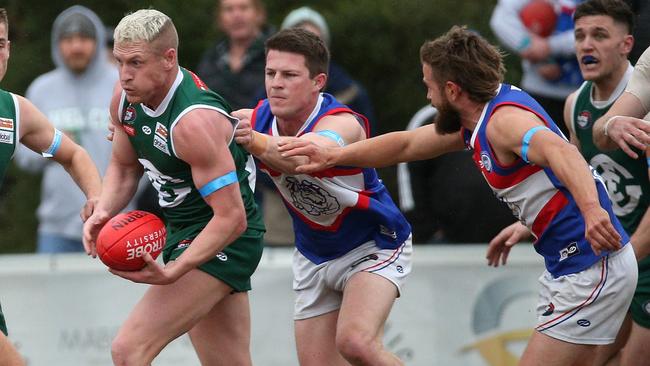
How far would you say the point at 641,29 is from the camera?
→ 758cm

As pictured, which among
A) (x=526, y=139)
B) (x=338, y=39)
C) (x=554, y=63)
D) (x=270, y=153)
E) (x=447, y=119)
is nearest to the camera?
(x=526, y=139)

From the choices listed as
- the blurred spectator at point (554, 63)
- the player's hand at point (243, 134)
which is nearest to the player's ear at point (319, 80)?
the player's hand at point (243, 134)

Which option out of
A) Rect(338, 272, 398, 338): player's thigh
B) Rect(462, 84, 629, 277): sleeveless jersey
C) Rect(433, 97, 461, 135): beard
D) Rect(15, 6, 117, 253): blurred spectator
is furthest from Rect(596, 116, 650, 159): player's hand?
Rect(15, 6, 117, 253): blurred spectator

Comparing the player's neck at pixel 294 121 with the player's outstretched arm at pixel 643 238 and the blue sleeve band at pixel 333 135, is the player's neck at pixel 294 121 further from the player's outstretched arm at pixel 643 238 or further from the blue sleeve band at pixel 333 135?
the player's outstretched arm at pixel 643 238

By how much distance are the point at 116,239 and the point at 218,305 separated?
947 millimetres

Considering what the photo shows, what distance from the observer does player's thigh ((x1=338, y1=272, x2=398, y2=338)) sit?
21.1 feet

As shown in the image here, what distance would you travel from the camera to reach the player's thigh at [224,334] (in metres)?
6.58

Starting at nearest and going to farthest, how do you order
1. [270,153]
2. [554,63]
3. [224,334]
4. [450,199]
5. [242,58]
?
1. [270,153]
2. [224,334]
3. [554,63]
4. [450,199]
5. [242,58]

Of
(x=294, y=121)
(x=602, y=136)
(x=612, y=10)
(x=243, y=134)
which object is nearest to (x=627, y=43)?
(x=612, y=10)

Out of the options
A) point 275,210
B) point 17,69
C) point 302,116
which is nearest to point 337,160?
point 302,116

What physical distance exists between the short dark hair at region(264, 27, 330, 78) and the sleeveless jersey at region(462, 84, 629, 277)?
43.9 inches

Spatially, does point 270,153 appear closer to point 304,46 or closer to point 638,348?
point 304,46

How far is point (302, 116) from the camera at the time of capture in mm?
6672

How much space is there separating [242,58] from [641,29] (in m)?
2.91
